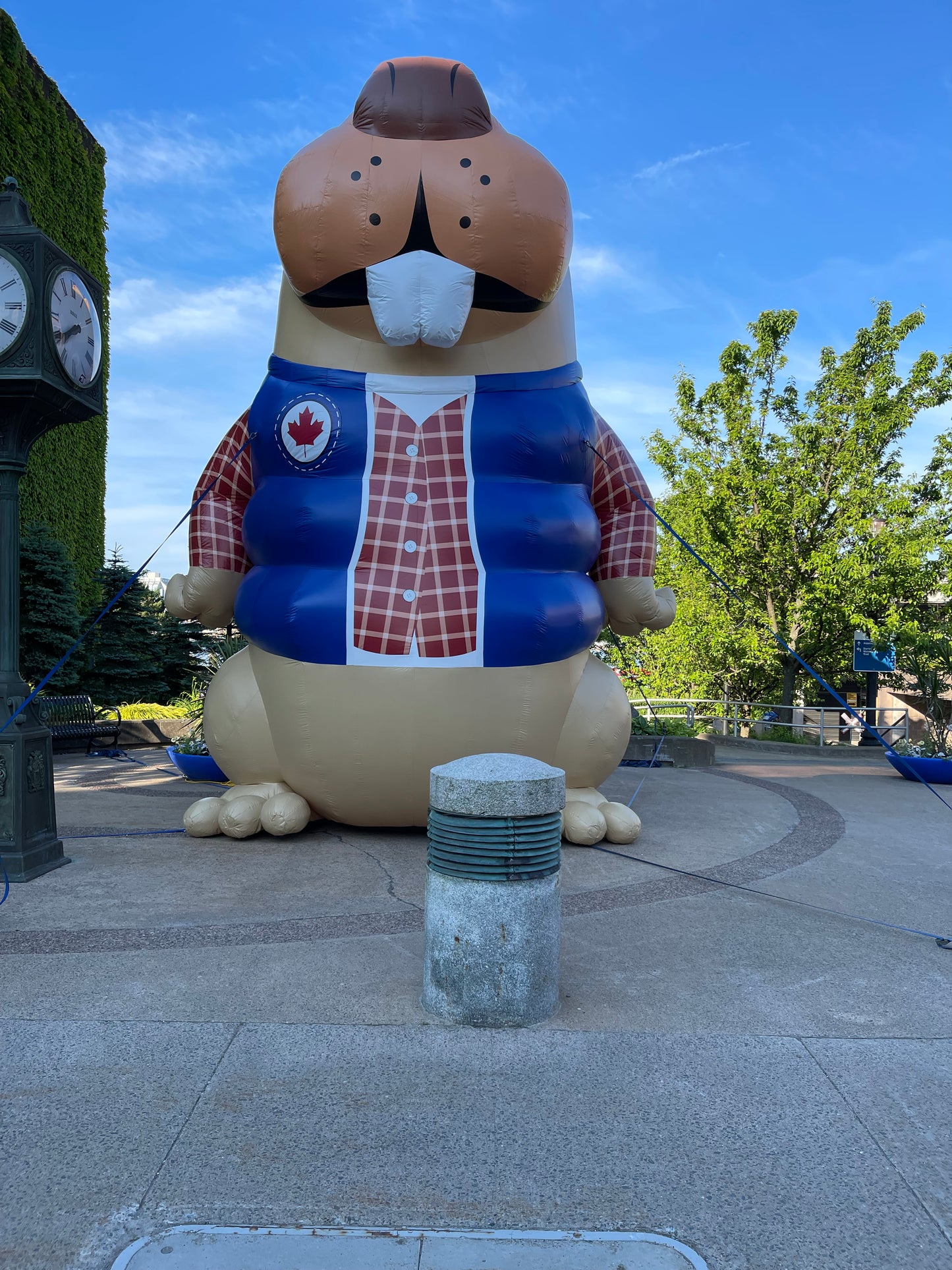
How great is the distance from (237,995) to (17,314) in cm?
379

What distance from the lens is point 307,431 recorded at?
5.58 m

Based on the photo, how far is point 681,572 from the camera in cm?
2005

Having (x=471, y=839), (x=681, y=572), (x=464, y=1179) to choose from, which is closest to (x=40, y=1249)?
(x=464, y=1179)

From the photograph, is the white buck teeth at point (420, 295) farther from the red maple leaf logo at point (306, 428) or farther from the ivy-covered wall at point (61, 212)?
the ivy-covered wall at point (61, 212)

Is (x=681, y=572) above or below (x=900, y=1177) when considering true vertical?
above

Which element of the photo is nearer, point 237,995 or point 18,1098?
point 18,1098

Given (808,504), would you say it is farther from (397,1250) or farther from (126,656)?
(397,1250)

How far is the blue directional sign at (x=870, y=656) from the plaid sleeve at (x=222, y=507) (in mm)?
10687

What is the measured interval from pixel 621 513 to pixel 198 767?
5098 mm

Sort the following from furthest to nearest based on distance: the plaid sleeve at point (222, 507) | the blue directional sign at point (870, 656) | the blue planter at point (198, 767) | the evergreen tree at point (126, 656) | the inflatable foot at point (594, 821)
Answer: the evergreen tree at point (126, 656) < the blue directional sign at point (870, 656) < the blue planter at point (198, 767) < the plaid sleeve at point (222, 507) < the inflatable foot at point (594, 821)

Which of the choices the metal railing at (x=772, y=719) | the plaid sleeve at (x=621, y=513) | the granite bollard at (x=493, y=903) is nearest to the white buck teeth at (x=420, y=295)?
the plaid sleeve at (x=621, y=513)

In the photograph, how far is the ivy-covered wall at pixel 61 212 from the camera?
534 inches

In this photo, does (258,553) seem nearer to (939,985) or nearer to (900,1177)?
(939,985)

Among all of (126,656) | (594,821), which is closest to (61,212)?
(126,656)
